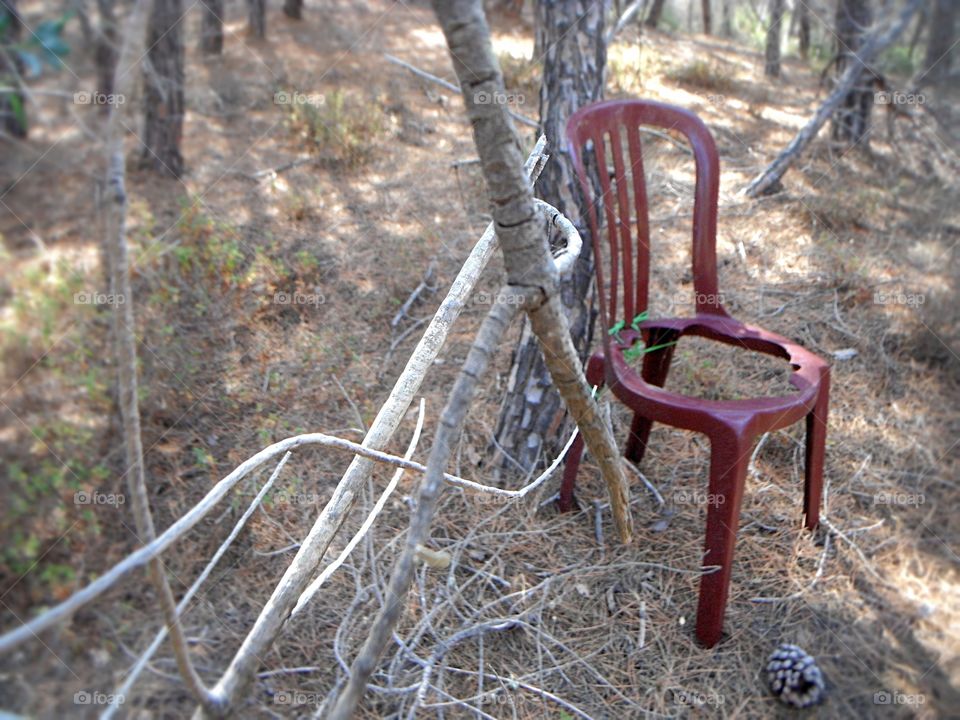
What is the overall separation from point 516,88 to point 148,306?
316 centimetres

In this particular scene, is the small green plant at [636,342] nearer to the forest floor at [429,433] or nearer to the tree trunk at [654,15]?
the forest floor at [429,433]

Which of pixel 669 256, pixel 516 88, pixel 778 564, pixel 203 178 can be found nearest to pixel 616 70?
pixel 516 88

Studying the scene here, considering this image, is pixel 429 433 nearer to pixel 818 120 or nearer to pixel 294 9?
pixel 818 120

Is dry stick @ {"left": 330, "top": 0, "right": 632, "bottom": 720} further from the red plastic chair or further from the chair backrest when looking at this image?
the chair backrest

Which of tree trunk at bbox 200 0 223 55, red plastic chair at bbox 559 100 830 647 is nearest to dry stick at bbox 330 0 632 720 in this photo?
red plastic chair at bbox 559 100 830 647

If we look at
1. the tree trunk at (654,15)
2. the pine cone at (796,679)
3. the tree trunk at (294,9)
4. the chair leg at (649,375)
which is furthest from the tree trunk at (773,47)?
the pine cone at (796,679)

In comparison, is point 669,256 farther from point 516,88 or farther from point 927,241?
point 516,88

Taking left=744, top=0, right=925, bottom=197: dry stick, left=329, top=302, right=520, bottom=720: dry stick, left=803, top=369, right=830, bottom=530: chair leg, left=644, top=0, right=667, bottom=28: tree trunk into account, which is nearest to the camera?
left=329, top=302, right=520, bottom=720: dry stick

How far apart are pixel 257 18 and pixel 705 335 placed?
5.21 metres

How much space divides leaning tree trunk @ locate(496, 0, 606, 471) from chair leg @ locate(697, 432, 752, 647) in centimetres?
71

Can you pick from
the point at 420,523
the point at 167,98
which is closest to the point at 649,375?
the point at 420,523

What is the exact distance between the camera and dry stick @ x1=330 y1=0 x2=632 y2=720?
922mm

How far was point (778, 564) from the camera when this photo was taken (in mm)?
2086

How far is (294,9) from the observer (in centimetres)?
650
